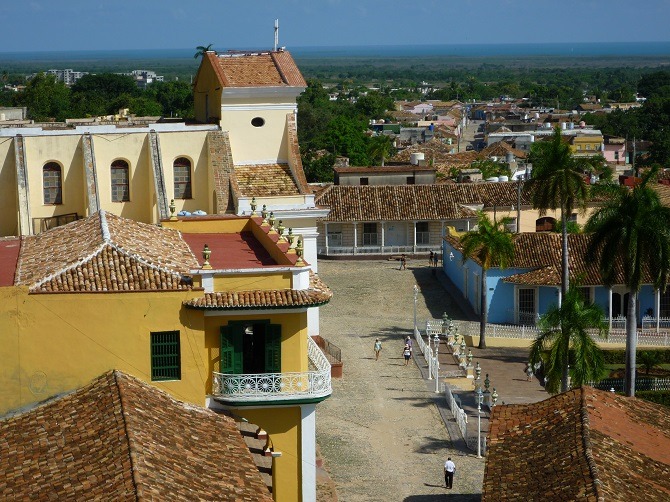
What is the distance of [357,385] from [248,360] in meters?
15.0

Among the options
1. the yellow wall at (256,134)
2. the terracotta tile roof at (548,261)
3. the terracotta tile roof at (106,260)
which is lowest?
the terracotta tile roof at (548,261)

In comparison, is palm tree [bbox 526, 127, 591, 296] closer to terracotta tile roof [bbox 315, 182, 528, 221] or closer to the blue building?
the blue building

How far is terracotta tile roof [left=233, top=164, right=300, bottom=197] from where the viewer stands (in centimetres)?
4059

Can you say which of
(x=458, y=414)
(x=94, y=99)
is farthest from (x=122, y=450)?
(x=94, y=99)

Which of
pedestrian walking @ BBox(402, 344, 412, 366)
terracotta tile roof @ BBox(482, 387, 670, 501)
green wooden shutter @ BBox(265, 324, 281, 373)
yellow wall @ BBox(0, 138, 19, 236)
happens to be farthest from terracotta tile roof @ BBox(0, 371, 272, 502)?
pedestrian walking @ BBox(402, 344, 412, 366)

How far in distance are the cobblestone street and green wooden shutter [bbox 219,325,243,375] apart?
6.04 metres

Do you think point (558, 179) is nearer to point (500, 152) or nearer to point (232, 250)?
point (232, 250)

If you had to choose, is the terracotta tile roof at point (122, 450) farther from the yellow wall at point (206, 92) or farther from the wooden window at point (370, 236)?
the wooden window at point (370, 236)

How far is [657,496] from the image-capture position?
20.7m

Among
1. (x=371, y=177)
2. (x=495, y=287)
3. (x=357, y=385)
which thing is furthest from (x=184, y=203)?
(x=371, y=177)

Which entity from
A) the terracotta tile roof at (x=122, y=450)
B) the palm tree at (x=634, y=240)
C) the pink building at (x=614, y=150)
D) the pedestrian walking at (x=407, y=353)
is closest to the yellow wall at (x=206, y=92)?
the pedestrian walking at (x=407, y=353)

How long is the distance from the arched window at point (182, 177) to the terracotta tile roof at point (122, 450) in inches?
714

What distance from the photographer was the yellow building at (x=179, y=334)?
2291 centimetres

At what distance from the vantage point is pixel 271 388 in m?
24.0
